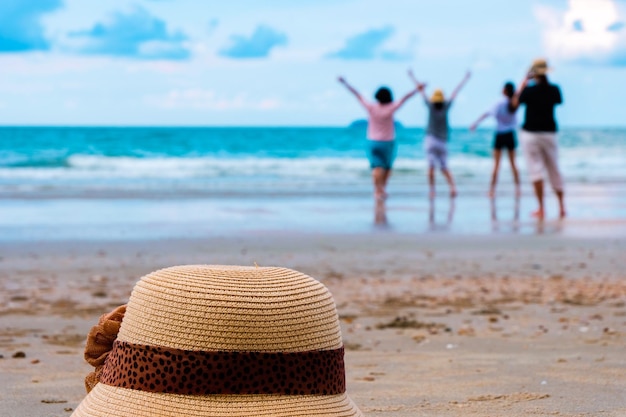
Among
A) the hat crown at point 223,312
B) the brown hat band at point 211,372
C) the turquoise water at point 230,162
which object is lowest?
the turquoise water at point 230,162

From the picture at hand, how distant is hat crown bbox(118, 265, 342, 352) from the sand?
1241 millimetres

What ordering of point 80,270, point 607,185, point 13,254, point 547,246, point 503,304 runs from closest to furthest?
point 503,304
point 80,270
point 13,254
point 547,246
point 607,185

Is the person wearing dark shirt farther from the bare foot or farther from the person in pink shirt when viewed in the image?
the person in pink shirt

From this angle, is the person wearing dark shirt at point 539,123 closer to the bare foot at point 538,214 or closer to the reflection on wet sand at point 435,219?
the bare foot at point 538,214

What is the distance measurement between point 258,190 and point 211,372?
17.4 m

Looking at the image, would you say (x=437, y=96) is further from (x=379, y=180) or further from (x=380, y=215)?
(x=380, y=215)

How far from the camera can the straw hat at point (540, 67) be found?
1212 cm

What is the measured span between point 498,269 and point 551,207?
720 cm

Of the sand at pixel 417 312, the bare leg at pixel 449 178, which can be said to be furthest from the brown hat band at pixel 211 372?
the bare leg at pixel 449 178

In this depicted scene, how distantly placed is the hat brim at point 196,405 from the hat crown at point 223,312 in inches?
4.6

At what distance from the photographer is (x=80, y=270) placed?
815 cm

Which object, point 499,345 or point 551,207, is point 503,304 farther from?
point 551,207

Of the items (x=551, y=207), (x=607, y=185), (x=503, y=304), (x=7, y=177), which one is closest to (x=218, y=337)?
(x=503, y=304)

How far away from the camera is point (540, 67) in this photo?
1216cm
